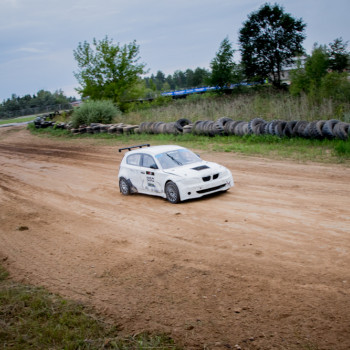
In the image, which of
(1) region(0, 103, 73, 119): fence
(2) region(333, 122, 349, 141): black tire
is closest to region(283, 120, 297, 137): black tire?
(2) region(333, 122, 349, 141): black tire

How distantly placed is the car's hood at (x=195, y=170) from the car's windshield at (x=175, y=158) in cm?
29

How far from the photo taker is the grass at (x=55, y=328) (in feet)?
15.2

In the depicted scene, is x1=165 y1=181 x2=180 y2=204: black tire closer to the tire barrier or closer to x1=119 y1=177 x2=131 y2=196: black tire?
x1=119 y1=177 x2=131 y2=196: black tire

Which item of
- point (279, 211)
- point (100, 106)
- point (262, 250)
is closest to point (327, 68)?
point (100, 106)

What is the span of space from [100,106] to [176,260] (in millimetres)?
29049

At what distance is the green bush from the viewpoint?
3394cm

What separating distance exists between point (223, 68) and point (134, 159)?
124 feet

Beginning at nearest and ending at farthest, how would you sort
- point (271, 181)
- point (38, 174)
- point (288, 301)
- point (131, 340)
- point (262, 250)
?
point (131, 340) → point (288, 301) → point (262, 250) → point (271, 181) → point (38, 174)

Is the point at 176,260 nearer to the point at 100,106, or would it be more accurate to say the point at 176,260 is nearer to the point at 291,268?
the point at 291,268

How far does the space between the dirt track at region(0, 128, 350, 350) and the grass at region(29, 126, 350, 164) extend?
5.34 ft

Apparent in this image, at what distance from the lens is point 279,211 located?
9.41m

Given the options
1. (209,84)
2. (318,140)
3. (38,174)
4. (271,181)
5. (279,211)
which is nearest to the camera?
(279,211)

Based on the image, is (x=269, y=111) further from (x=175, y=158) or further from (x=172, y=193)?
(x=172, y=193)

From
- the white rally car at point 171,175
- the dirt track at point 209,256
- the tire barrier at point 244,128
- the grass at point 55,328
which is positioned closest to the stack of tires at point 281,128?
the tire barrier at point 244,128
